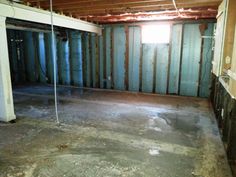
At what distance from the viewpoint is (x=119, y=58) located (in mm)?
6336

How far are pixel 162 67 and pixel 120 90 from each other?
159 cm

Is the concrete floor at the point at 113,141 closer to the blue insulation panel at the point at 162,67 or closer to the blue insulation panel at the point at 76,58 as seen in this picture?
the blue insulation panel at the point at 162,67

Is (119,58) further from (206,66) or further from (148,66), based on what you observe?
(206,66)

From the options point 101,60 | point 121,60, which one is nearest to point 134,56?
point 121,60

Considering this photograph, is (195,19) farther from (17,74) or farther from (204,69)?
(17,74)

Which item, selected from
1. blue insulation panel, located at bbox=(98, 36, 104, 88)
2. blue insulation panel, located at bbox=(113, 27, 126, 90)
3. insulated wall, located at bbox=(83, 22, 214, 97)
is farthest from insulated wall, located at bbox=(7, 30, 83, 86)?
blue insulation panel, located at bbox=(113, 27, 126, 90)

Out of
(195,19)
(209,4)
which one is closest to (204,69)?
(195,19)

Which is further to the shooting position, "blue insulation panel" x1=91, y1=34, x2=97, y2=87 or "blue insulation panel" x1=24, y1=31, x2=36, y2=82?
"blue insulation panel" x1=24, y1=31, x2=36, y2=82

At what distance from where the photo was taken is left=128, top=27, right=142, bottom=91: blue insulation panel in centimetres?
598

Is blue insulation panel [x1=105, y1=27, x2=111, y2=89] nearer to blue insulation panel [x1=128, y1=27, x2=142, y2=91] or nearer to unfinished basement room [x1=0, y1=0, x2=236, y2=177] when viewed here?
unfinished basement room [x1=0, y1=0, x2=236, y2=177]

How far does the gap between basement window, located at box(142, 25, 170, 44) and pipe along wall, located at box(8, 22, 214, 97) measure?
0.41 ft

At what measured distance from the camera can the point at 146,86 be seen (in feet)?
20.4

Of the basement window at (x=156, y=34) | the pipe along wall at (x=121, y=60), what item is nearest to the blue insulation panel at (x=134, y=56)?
the pipe along wall at (x=121, y=60)

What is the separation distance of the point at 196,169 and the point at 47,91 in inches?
204
